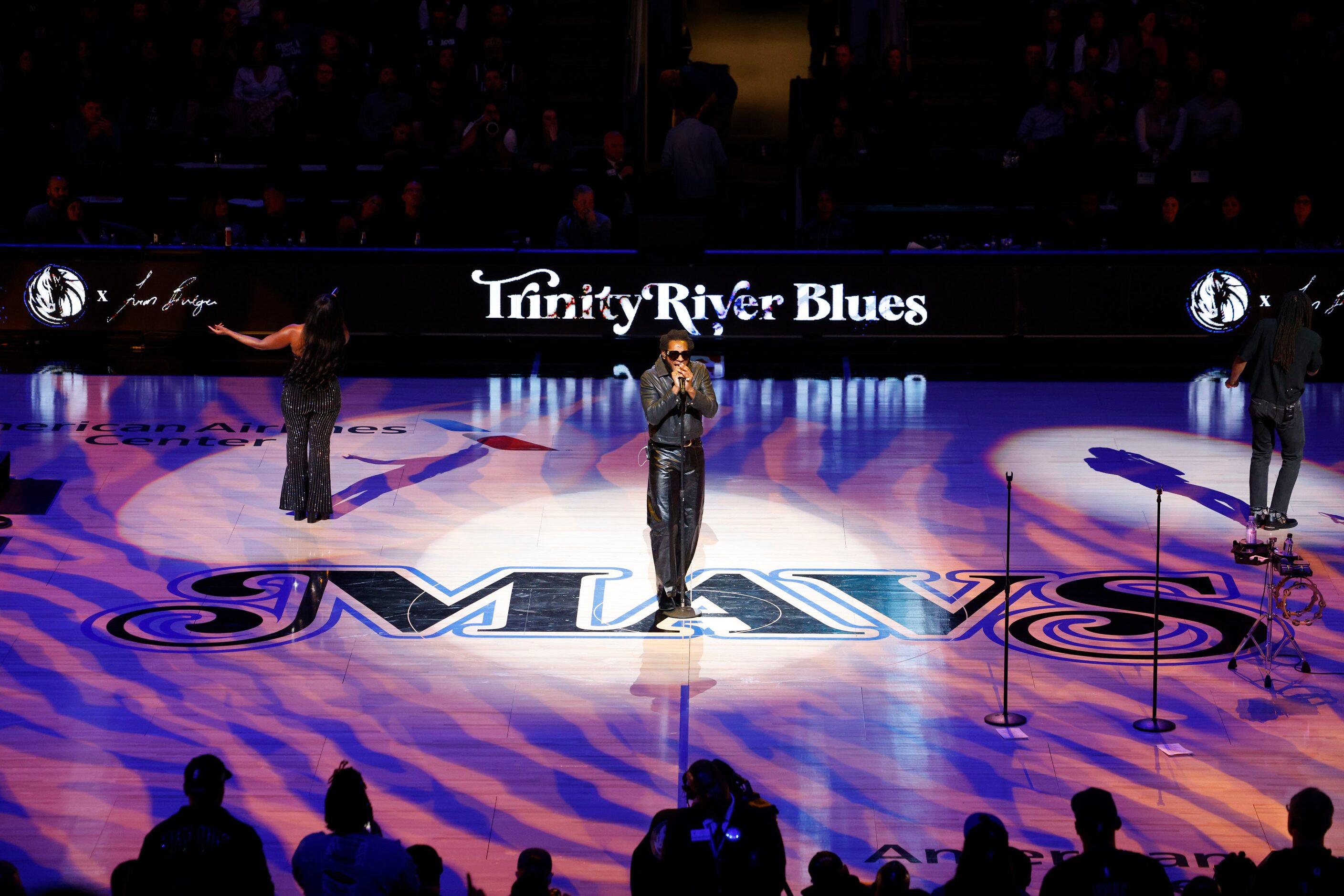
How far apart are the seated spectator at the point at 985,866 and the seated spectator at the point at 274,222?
14.1 meters

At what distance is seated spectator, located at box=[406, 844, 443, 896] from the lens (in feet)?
18.2

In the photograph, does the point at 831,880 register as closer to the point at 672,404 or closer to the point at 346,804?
the point at 346,804

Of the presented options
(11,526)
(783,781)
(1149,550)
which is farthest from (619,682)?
(11,526)

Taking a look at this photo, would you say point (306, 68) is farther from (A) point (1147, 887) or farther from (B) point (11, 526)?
(A) point (1147, 887)

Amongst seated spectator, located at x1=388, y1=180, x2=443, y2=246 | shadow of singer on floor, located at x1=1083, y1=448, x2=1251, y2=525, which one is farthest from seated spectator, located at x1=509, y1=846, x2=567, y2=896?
seated spectator, located at x1=388, y1=180, x2=443, y2=246

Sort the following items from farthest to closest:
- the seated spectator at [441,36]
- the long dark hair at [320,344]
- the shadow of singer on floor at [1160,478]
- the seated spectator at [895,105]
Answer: the seated spectator at [441,36]
the seated spectator at [895,105]
the shadow of singer on floor at [1160,478]
the long dark hair at [320,344]

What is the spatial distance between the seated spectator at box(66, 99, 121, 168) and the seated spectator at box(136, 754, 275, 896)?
15.3 m

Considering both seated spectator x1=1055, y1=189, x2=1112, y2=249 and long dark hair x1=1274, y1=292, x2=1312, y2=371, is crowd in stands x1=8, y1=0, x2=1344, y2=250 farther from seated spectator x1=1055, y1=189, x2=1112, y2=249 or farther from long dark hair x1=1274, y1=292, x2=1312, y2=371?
long dark hair x1=1274, y1=292, x2=1312, y2=371

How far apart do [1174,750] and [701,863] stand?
383 cm

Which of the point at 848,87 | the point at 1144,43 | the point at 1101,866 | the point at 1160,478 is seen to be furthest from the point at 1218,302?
the point at 1101,866

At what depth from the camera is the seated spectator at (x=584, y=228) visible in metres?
18.0

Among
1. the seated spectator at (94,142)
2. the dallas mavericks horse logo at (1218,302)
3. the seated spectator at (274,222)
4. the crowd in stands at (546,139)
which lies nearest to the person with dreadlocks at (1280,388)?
the dallas mavericks horse logo at (1218,302)

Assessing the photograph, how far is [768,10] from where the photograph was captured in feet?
85.2

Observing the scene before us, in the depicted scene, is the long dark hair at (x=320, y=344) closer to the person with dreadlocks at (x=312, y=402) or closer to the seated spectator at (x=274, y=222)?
the person with dreadlocks at (x=312, y=402)
